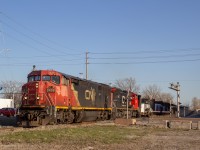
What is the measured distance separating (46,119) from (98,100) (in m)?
12.0

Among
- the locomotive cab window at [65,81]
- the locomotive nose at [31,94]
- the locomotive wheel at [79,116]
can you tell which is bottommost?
the locomotive wheel at [79,116]

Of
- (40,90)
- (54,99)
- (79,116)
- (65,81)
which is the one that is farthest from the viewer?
(79,116)

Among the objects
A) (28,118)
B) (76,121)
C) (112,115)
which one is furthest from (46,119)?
(112,115)

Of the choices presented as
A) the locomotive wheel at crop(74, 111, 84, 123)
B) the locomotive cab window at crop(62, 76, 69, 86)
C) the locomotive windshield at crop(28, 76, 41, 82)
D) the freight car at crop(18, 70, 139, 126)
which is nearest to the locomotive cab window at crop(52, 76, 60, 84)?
the freight car at crop(18, 70, 139, 126)

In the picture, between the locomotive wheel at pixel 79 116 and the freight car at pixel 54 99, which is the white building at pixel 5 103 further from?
the locomotive wheel at pixel 79 116

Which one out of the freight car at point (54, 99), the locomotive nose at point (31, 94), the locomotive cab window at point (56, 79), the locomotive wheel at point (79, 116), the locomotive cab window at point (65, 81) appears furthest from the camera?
the locomotive wheel at point (79, 116)

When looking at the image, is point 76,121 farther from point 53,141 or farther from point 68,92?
point 53,141

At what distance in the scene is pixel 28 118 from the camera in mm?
22484

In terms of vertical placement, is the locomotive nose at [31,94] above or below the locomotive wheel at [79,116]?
above

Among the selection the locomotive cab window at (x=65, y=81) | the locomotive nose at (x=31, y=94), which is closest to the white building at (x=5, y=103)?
the locomotive cab window at (x=65, y=81)

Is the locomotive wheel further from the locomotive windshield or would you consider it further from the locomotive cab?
the locomotive windshield

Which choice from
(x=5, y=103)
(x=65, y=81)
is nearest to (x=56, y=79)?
(x=65, y=81)

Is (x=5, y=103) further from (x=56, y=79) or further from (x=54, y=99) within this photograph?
(x=54, y=99)

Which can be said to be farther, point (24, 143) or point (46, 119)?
point (46, 119)
